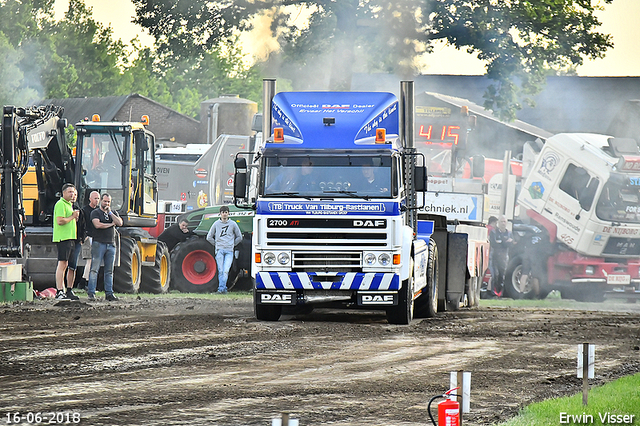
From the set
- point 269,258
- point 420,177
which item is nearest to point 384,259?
point 420,177

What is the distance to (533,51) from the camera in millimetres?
32375

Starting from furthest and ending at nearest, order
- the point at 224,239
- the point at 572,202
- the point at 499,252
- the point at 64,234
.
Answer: the point at 499,252
the point at 572,202
the point at 224,239
the point at 64,234

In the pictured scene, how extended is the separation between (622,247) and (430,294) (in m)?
10.4

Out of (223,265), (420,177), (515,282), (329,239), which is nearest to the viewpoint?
(329,239)

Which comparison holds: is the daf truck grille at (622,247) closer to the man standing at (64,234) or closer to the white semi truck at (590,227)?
the white semi truck at (590,227)

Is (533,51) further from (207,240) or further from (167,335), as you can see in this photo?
(167,335)

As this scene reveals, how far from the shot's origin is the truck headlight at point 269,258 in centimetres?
1524

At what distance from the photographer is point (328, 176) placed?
1529cm

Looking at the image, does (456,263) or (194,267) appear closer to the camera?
(456,263)

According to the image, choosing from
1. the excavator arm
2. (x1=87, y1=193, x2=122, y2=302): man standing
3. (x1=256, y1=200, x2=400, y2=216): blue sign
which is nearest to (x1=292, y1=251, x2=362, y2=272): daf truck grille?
(x1=256, y1=200, x2=400, y2=216): blue sign

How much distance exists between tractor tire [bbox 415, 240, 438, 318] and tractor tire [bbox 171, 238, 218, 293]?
7.90m

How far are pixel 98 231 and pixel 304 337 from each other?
6.85m

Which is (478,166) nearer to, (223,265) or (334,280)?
(223,265)

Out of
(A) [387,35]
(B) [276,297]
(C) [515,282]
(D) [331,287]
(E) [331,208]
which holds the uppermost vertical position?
(A) [387,35]
